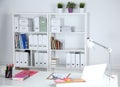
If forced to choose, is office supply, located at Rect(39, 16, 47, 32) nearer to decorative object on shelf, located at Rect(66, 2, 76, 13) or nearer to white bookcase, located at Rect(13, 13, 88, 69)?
white bookcase, located at Rect(13, 13, 88, 69)

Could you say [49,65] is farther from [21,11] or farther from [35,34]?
[21,11]

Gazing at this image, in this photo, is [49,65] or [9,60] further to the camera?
[9,60]

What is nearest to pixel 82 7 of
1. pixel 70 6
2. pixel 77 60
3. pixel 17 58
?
pixel 70 6

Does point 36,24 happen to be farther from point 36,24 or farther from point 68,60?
A: point 68,60

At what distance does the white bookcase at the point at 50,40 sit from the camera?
4.56 m

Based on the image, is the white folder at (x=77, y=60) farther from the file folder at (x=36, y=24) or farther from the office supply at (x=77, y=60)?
the file folder at (x=36, y=24)

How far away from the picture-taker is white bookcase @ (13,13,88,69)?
4562 mm

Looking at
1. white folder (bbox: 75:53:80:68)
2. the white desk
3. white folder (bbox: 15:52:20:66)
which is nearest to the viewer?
the white desk

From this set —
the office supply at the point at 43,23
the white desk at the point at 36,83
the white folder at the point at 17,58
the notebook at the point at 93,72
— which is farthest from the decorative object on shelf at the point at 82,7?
the notebook at the point at 93,72

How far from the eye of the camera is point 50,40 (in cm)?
461

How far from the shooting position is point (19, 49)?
4.79m

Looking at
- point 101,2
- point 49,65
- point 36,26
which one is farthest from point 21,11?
point 101,2

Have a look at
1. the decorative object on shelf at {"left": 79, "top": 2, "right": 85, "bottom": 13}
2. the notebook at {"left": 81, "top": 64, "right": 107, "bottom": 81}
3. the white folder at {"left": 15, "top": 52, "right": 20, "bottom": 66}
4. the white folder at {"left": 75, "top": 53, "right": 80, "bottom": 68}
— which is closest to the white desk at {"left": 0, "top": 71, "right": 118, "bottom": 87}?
the notebook at {"left": 81, "top": 64, "right": 107, "bottom": 81}

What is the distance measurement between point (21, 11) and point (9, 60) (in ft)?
3.59
